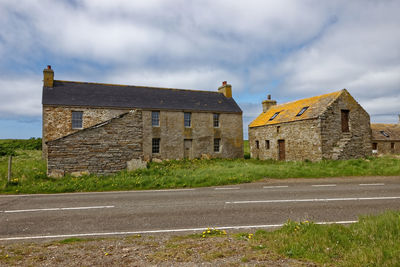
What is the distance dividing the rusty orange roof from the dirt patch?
65.1 feet

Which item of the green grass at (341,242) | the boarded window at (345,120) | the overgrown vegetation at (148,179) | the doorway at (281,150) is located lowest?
the green grass at (341,242)

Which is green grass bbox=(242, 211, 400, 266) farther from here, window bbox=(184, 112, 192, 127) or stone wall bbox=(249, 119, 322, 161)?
window bbox=(184, 112, 192, 127)

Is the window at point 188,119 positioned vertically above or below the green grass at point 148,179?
above

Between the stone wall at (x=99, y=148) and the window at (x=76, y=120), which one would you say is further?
the window at (x=76, y=120)

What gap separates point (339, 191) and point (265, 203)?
4082 millimetres

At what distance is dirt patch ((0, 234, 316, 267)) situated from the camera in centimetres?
409

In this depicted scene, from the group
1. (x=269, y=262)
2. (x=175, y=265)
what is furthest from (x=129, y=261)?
(x=269, y=262)

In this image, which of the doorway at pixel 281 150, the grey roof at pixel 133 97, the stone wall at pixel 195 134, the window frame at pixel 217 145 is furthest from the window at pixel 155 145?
the doorway at pixel 281 150

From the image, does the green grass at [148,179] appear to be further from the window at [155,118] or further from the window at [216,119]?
the window at [216,119]

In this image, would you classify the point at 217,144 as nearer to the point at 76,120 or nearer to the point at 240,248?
the point at 76,120

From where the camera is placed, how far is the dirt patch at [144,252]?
13.4ft

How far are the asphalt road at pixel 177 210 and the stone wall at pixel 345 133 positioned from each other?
11.4 meters

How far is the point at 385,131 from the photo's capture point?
4022 centimetres

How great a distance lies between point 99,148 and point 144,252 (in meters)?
11.2
